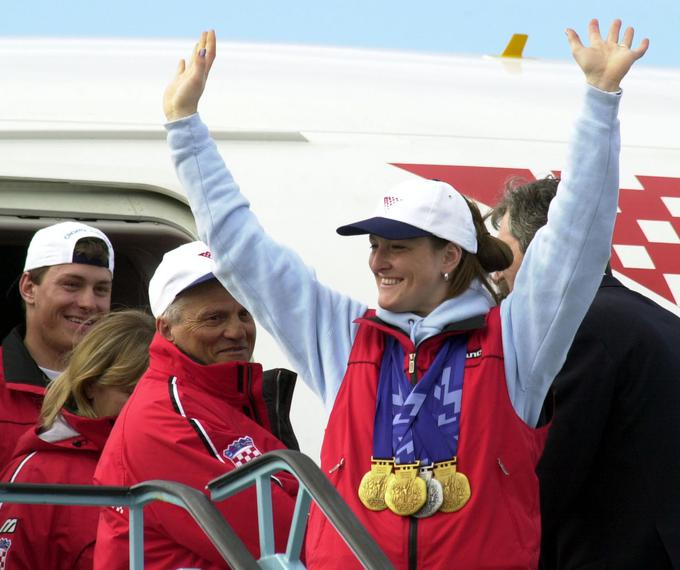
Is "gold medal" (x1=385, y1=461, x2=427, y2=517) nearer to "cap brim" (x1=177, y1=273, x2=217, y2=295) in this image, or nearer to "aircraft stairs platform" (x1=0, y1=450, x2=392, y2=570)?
"aircraft stairs platform" (x1=0, y1=450, x2=392, y2=570)

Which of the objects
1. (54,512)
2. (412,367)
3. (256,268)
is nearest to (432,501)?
(412,367)

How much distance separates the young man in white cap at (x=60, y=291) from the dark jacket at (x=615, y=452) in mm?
1677

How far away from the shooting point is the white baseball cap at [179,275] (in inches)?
129

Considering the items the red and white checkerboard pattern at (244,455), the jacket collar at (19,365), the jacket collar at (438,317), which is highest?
the jacket collar at (19,365)

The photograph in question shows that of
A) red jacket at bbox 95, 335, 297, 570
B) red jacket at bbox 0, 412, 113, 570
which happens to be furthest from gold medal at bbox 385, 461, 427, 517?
red jacket at bbox 0, 412, 113, 570

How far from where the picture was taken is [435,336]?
2.67 metres

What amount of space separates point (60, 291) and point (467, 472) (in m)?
1.99

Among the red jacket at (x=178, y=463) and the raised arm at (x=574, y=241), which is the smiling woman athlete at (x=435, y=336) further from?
the red jacket at (x=178, y=463)

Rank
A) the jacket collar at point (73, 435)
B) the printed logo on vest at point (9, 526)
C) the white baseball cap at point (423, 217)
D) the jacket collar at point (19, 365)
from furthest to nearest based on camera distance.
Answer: the jacket collar at point (19, 365)
the jacket collar at point (73, 435)
the printed logo on vest at point (9, 526)
the white baseball cap at point (423, 217)

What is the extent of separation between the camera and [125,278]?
5.35 meters

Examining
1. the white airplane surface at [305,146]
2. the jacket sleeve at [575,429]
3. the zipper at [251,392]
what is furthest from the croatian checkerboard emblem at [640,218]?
A: the zipper at [251,392]

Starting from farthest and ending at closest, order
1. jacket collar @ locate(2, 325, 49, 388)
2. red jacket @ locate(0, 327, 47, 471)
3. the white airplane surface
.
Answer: the white airplane surface < jacket collar @ locate(2, 325, 49, 388) < red jacket @ locate(0, 327, 47, 471)

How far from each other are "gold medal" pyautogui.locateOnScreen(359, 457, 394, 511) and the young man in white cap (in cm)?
169

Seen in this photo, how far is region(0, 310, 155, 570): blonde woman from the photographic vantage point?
3.23 meters
